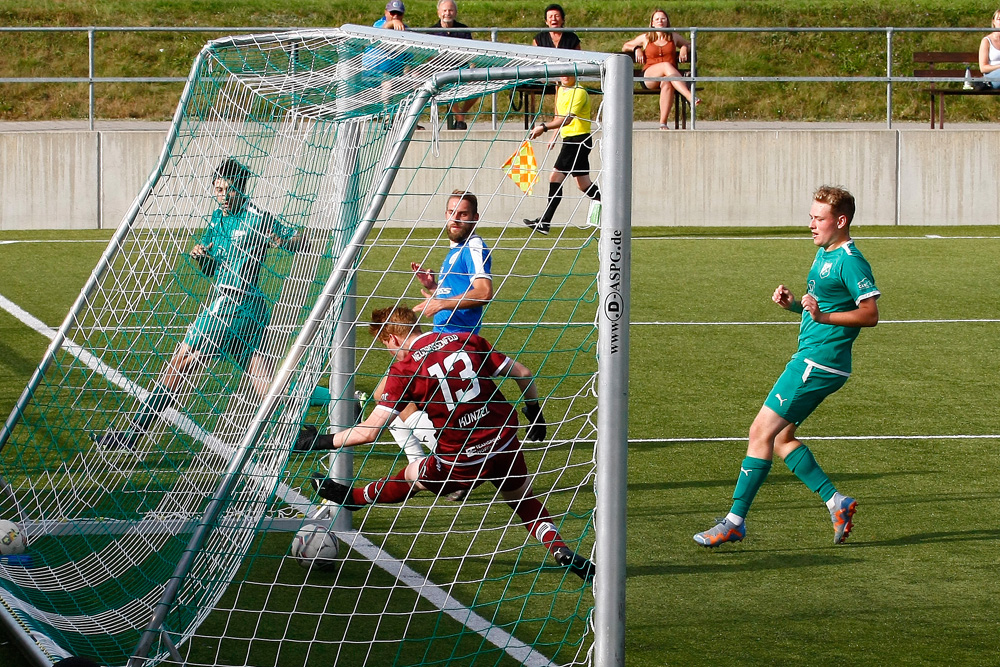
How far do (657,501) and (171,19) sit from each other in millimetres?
26678

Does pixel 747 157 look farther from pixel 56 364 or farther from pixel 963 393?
pixel 56 364

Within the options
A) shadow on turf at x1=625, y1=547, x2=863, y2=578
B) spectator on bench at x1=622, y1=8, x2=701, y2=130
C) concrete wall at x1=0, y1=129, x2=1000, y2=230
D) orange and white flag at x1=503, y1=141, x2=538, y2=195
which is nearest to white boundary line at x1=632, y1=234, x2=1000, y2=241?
concrete wall at x1=0, y1=129, x2=1000, y2=230

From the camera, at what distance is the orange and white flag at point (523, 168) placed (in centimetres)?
525

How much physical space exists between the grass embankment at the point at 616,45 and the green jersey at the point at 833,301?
68.2 ft

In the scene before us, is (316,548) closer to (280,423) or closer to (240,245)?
(280,423)

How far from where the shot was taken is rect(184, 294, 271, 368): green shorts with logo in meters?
6.08

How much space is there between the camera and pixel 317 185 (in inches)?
252

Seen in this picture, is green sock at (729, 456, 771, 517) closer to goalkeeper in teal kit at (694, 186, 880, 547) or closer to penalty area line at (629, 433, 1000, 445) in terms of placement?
goalkeeper in teal kit at (694, 186, 880, 547)

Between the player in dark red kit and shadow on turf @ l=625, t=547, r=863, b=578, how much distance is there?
357 millimetres

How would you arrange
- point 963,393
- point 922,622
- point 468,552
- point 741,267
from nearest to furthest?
point 922,622 < point 468,552 < point 963,393 < point 741,267

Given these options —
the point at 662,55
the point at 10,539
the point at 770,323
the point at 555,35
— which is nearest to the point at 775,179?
the point at 662,55

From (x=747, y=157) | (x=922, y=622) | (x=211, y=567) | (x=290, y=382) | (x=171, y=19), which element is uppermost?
(x=171, y=19)

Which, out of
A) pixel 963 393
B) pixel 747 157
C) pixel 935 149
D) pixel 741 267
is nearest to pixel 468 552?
pixel 963 393

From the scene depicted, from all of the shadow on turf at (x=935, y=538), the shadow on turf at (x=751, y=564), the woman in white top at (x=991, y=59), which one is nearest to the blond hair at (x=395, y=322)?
the shadow on turf at (x=751, y=564)
